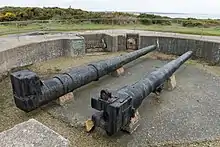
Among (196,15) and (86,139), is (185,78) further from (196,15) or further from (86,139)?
(196,15)

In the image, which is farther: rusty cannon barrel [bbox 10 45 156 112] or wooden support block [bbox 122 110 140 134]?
rusty cannon barrel [bbox 10 45 156 112]

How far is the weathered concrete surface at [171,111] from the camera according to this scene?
5.33 meters

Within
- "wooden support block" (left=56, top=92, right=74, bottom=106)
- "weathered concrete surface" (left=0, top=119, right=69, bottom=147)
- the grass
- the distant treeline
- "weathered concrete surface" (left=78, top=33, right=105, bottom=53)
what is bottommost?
"wooden support block" (left=56, top=92, right=74, bottom=106)

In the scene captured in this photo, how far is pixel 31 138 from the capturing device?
5.71 feet

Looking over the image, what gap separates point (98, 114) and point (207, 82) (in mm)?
5409

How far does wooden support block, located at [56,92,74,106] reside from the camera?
6.68m

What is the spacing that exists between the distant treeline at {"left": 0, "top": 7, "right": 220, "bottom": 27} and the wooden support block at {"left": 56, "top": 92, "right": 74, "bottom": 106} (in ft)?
32.8

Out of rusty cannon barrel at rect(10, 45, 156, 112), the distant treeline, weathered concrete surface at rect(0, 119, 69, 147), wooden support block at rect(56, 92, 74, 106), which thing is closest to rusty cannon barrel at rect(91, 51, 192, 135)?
rusty cannon barrel at rect(10, 45, 156, 112)

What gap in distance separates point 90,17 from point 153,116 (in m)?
14.5

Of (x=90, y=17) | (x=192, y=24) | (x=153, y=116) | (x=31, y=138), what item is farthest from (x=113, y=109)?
(x=90, y=17)

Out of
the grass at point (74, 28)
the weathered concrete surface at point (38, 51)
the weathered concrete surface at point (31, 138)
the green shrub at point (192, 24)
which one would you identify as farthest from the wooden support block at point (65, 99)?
the green shrub at point (192, 24)

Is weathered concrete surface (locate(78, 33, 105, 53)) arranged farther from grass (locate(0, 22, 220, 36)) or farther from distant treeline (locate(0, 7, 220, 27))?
distant treeline (locate(0, 7, 220, 27))

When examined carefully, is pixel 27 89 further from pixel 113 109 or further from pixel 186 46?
pixel 186 46

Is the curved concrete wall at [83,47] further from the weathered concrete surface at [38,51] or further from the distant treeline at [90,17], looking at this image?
the distant treeline at [90,17]
